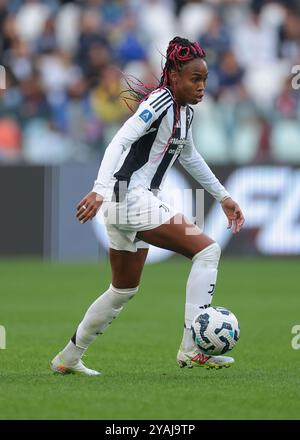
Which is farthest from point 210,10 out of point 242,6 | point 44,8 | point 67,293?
point 67,293

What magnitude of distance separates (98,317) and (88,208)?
128 cm

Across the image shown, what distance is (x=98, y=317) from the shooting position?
7629mm

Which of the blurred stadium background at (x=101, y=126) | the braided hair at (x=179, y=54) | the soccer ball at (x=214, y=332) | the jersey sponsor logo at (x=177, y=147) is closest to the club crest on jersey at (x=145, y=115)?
the braided hair at (x=179, y=54)

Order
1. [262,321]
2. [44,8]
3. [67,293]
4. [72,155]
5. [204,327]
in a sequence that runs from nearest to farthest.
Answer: [204,327]
[262,321]
[67,293]
[72,155]
[44,8]

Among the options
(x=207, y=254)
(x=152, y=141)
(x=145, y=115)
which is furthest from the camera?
(x=152, y=141)

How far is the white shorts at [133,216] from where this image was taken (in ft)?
24.2

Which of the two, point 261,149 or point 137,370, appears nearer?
point 137,370

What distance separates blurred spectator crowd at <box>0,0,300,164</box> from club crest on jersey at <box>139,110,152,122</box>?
10.3 metres

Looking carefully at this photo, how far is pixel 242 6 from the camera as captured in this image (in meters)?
21.5

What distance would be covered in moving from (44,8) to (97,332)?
46.6 ft

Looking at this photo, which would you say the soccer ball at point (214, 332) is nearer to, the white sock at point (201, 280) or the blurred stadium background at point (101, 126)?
the white sock at point (201, 280)

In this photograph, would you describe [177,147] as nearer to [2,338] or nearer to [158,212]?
[158,212]

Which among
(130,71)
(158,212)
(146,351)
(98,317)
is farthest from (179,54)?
(130,71)

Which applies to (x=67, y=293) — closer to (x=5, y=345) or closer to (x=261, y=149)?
(x=5, y=345)
